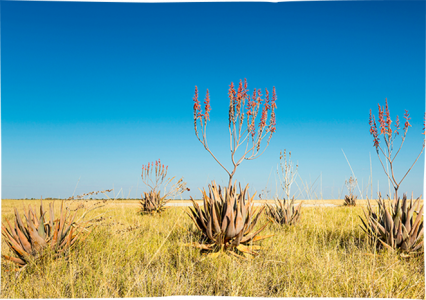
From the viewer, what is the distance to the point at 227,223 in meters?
3.97

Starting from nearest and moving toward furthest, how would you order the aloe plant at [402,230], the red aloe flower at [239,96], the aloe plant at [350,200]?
the aloe plant at [402,230] → the red aloe flower at [239,96] → the aloe plant at [350,200]

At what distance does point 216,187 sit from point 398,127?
389cm

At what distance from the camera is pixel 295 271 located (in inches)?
127

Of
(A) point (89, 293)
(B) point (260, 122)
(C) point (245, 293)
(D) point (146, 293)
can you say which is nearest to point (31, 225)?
(A) point (89, 293)

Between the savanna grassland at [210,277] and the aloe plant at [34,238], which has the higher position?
the aloe plant at [34,238]

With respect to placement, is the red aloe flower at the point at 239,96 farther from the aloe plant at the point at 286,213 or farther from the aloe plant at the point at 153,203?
the aloe plant at the point at 153,203

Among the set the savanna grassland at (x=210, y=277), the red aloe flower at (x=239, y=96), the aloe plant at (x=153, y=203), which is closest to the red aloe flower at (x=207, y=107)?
the red aloe flower at (x=239, y=96)

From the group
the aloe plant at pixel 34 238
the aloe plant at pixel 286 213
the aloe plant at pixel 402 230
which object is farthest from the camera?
the aloe plant at pixel 286 213

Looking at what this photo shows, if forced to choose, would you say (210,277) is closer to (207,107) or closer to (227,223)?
(227,223)

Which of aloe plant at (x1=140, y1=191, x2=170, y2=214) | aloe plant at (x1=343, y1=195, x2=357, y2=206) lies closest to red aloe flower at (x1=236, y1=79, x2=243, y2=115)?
aloe plant at (x1=140, y1=191, x2=170, y2=214)

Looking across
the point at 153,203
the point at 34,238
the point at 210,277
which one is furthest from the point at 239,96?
the point at 153,203

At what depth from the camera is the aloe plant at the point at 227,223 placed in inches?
156

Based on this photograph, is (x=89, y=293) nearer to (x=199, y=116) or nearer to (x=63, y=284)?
(x=63, y=284)

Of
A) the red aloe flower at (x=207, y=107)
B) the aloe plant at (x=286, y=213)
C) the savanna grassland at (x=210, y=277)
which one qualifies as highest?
the red aloe flower at (x=207, y=107)
